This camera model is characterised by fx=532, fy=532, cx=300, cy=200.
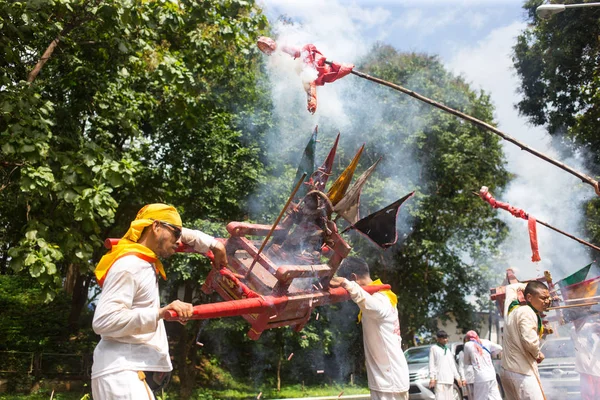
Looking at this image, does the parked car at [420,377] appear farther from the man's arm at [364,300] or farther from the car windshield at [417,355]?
the man's arm at [364,300]

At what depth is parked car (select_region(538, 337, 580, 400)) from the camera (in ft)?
33.1

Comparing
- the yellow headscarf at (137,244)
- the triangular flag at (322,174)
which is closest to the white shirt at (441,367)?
the triangular flag at (322,174)

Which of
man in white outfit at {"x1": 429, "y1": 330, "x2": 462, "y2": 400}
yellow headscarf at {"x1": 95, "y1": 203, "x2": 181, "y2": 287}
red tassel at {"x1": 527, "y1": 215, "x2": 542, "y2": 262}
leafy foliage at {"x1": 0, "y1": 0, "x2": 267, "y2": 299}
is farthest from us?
man in white outfit at {"x1": 429, "y1": 330, "x2": 462, "y2": 400}

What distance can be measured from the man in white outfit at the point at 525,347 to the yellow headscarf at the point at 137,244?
3757mm

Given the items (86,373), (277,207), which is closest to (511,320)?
(277,207)

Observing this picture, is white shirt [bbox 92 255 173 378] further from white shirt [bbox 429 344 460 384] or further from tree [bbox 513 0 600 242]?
tree [bbox 513 0 600 242]

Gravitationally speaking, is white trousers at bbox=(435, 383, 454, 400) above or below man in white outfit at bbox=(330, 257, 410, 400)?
below

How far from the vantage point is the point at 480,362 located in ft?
29.8

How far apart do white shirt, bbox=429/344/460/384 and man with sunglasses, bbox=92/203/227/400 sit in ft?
23.1

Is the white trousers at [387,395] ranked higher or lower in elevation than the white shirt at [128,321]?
lower

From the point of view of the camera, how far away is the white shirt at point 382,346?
5.22 metres

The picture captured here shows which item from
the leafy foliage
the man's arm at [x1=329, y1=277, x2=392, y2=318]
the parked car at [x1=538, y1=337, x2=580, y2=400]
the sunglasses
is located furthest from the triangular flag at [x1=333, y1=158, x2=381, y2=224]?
the parked car at [x1=538, y1=337, x2=580, y2=400]

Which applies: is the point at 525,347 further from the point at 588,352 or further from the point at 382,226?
the point at 588,352

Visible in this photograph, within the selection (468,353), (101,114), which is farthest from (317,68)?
(468,353)
